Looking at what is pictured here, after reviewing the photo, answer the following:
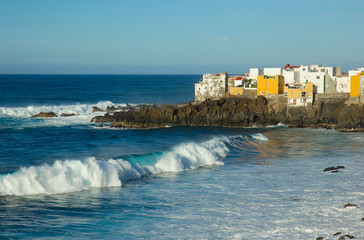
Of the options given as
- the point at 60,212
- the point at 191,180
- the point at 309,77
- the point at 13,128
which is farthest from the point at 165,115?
the point at 60,212

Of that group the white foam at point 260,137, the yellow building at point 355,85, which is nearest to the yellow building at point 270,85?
the yellow building at point 355,85

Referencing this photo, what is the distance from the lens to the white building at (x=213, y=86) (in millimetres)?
50531

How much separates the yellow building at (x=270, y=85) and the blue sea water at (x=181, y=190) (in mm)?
15313

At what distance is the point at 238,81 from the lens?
5012cm

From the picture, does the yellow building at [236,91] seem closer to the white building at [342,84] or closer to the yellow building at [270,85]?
the yellow building at [270,85]

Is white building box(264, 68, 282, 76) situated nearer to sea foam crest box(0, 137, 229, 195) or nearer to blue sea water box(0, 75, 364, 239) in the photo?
blue sea water box(0, 75, 364, 239)

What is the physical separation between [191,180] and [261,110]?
2387 centimetres

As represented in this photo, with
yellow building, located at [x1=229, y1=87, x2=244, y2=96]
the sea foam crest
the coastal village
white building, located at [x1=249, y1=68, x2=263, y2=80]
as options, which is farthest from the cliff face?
the sea foam crest

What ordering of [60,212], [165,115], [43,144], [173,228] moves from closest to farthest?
[173,228], [60,212], [43,144], [165,115]

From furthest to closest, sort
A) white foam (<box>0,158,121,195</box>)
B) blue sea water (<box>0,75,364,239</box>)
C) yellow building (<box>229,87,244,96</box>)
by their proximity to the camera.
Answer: yellow building (<box>229,87,244,96</box>)
white foam (<box>0,158,121,195</box>)
blue sea water (<box>0,75,364,239</box>)

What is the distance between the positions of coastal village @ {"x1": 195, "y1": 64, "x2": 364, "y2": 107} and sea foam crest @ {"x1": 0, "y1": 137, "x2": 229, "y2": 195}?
875 inches


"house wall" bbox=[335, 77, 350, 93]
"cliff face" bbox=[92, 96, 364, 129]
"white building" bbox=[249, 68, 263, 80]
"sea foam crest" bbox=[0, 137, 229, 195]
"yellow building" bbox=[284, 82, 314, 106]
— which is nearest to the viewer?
"sea foam crest" bbox=[0, 137, 229, 195]

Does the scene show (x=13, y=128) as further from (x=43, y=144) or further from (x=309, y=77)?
(x=309, y=77)

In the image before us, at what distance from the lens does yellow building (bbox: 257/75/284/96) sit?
A: 44594mm
